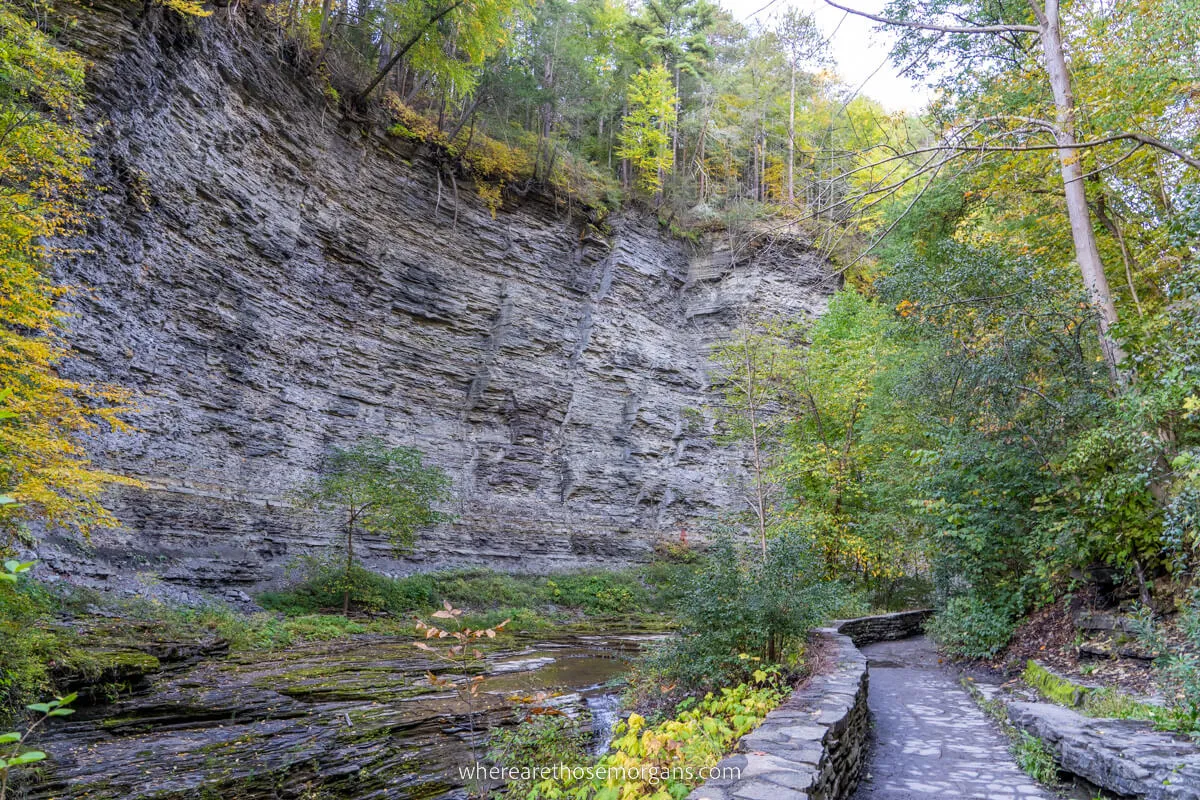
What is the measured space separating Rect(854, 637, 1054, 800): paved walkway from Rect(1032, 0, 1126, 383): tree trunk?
14.2ft

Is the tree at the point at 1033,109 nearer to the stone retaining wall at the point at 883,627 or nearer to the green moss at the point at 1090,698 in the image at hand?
the green moss at the point at 1090,698

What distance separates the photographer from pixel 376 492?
53.1 ft

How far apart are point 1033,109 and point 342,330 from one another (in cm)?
1735

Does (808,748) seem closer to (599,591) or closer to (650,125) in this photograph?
(599,591)

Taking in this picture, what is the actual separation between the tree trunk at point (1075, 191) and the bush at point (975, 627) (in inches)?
151

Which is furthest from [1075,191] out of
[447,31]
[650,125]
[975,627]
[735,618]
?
[650,125]

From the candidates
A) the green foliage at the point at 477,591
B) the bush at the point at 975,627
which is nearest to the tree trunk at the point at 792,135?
the bush at the point at 975,627

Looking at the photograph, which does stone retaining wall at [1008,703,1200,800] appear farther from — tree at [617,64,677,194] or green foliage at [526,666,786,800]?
tree at [617,64,677,194]

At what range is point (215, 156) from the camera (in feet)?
51.8

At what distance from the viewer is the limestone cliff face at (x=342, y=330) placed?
45.0ft

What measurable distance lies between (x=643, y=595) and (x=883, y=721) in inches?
594

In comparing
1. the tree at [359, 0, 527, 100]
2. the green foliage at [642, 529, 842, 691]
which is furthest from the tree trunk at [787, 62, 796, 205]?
the tree at [359, 0, 527, 100]

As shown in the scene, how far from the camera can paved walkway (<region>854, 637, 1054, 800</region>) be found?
449cm

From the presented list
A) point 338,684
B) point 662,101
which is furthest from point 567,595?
point 662,101
